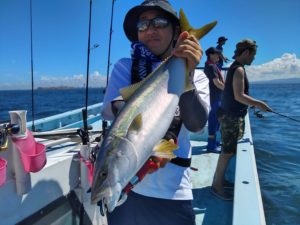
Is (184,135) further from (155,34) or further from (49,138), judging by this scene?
(49,138)

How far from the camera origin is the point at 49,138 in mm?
3047

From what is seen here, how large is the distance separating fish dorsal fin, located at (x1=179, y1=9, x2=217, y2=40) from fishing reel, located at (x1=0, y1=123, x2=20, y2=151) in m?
1.31

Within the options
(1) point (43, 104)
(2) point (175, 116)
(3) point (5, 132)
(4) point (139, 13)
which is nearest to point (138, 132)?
(2) point (175, 116)

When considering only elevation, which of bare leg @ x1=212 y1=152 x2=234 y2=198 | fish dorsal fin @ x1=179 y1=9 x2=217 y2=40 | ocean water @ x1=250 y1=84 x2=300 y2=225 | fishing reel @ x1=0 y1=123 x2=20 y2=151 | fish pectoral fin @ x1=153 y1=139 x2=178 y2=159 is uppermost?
fish dorsal fin @ x1=179 y1=9 x2=217 y2=40

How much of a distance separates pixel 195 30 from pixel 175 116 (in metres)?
0.62

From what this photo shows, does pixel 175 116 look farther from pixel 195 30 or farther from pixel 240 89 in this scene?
pixel 240 89

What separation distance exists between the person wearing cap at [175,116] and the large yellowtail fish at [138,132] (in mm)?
150

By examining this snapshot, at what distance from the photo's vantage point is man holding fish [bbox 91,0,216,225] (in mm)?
1407

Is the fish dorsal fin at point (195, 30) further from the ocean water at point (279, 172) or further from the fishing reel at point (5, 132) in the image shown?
the ocean water at point (279, 172)

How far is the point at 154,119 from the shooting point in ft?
5.22

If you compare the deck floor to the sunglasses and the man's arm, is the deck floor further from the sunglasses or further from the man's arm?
the sunglasses

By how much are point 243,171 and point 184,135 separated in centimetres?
218

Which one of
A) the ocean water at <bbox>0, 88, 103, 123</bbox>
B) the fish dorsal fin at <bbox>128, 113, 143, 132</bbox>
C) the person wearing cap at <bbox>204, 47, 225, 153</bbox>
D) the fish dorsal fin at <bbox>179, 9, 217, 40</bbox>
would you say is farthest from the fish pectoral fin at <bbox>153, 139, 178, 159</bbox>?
the person wearing cap at <bbox>204, 47, 225, 153</bbox>

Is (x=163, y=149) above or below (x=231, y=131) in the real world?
above
